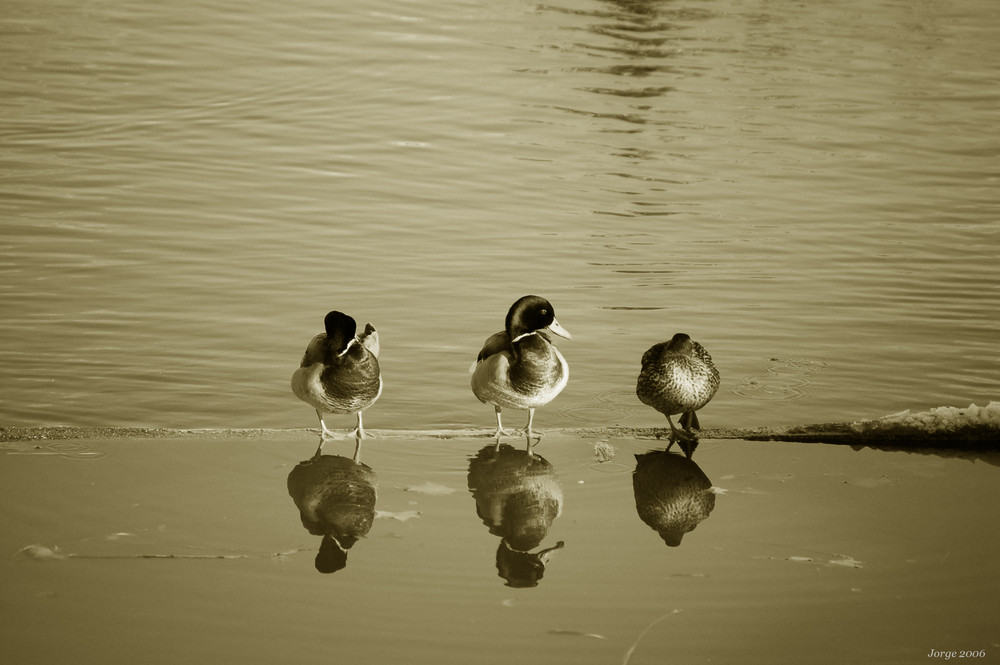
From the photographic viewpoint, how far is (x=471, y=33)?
23.4 m

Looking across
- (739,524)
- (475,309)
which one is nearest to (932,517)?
(739,524)

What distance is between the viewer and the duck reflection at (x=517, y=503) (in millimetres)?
5789

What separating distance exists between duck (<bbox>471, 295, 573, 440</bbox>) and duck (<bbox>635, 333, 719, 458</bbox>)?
0.58 m

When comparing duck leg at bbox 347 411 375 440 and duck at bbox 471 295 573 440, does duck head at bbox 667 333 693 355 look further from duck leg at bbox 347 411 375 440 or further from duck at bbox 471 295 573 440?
duck leg at bbox 347 411 375 440

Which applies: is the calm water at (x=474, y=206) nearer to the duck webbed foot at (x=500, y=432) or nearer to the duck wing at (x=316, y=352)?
the duck webbed foot at (x=500, y=432)

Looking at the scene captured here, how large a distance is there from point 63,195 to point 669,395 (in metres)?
8.88

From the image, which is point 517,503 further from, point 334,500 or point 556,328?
point 556,328

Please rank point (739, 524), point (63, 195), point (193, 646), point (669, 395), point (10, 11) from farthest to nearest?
point (10, 11) → point (63, 195) → point (669, 395) → point (739, 524) → point (193, 646)

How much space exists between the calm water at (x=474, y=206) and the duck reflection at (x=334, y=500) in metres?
1.26

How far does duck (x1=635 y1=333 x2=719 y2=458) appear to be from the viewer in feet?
25.0

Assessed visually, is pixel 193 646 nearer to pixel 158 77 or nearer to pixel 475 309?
pixel 475 309

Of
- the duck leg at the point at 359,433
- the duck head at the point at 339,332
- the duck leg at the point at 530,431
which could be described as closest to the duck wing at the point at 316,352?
the duck head at the point at 339,332

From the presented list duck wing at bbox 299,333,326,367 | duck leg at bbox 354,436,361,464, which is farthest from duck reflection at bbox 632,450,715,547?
duck wing at bbox 299,333,326,367

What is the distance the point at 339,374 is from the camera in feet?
24.3
